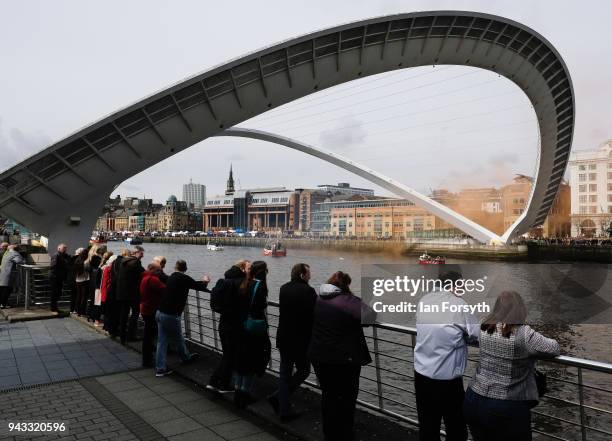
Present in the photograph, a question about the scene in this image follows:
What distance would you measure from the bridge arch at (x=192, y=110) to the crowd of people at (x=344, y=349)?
10.4 m

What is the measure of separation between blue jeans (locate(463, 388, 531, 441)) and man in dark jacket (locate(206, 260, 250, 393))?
276 cm

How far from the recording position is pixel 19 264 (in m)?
11.6

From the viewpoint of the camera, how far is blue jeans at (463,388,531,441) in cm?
290

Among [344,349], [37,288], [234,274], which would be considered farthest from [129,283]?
[37,288]

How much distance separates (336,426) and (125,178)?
15.2 m

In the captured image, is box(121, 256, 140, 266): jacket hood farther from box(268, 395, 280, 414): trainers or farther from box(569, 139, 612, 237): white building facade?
box(569, 139, 612, 237): white building facade

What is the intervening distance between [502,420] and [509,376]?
263mm

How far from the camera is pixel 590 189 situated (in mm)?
90562

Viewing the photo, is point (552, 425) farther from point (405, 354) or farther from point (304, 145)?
point (304, 145)

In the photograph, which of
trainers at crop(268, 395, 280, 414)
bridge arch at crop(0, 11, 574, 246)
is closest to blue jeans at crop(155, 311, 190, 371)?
trainers at crop(268, 395, 280, 414)

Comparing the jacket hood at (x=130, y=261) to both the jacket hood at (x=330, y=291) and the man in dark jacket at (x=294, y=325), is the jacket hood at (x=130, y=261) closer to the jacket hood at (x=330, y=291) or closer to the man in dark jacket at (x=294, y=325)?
the man in dark jacket at (x=294, y=325)

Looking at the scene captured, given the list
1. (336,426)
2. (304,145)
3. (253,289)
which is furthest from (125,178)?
(304,145)

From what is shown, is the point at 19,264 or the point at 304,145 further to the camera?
the point at 304,145

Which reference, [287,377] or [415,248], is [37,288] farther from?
[415,248]
